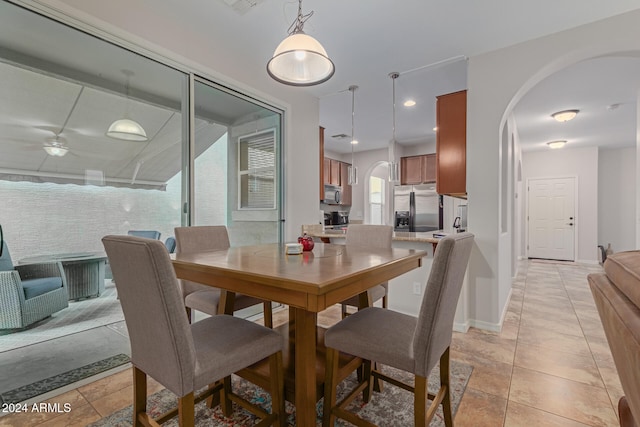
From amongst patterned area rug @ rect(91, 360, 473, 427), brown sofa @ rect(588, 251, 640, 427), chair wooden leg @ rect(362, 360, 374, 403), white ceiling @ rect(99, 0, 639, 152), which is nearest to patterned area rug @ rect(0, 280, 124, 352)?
patterned area rug @ rect(91, 360, 473, 427)

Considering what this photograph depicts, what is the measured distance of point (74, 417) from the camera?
5.41 ft

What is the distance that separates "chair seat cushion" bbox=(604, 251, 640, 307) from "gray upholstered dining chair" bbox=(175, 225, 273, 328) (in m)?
1.76

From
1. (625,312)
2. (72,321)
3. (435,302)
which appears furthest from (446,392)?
(72,321)

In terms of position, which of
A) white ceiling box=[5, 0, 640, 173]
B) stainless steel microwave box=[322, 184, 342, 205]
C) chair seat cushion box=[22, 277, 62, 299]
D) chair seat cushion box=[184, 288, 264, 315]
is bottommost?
chair seat cushion box=[184, 288, 264, 315]

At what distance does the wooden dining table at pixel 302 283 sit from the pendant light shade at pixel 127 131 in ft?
4.22

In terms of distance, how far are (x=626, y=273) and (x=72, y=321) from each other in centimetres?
291

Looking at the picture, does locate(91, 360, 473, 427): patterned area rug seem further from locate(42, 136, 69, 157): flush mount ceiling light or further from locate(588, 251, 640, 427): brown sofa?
locate(42, 136, 69, 157): flush mount ceiling light

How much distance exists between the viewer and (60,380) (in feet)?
6.26

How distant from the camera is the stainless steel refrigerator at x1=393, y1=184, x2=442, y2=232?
6.00 m

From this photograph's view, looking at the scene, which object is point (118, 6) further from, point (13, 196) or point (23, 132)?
point (13, 196)

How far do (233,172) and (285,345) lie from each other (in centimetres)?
189

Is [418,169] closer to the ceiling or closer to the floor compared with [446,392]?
closer to the ceiling

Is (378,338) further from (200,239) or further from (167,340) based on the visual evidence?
(200,239)

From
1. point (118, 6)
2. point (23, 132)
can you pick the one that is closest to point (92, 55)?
point (118, 6)
